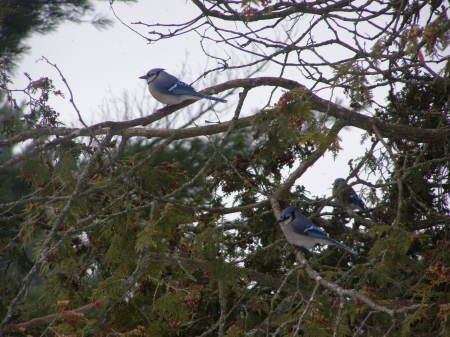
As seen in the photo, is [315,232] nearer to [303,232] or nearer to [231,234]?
[303,232]

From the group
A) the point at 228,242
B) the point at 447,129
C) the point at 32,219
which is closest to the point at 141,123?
the point at 32,219

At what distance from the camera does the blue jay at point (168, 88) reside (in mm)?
6047

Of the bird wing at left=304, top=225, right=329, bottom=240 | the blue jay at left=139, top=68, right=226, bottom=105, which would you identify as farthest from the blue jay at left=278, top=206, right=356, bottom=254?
the blue jay at left=139, top=68, right=226, bottom=105

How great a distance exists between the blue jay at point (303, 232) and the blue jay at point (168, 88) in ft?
4.65

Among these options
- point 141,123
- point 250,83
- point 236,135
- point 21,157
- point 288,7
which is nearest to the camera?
point 21,157

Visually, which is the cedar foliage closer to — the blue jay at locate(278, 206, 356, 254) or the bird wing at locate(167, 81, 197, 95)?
the blue jay at locate(278, 206, 356, 254)

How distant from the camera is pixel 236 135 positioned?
9.00m

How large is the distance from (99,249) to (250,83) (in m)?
1.74

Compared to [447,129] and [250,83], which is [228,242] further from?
[447,129]

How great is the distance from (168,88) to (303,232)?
2.01 m

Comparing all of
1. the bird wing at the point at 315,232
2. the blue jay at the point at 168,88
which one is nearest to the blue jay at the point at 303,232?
the bird wing at the point at 315,232

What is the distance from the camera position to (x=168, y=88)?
6.41 m

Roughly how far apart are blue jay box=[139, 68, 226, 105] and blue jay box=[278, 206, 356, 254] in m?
1.42

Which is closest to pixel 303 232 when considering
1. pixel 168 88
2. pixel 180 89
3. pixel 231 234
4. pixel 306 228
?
pixel 306 228
